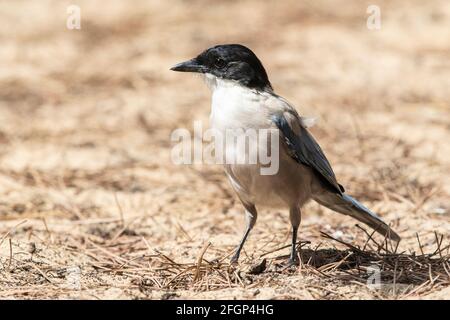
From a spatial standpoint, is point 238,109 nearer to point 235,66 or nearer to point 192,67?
point 235,66

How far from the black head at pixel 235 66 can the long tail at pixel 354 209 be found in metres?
0.94

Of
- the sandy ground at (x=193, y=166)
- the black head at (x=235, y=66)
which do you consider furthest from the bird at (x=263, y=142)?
the sandy ground at (x=193, y=166)

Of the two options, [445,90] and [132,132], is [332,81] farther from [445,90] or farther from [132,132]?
[132,132]

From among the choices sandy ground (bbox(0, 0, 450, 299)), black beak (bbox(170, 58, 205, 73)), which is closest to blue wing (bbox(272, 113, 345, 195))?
sandy ground (bbox(0, 0, 450, 299))

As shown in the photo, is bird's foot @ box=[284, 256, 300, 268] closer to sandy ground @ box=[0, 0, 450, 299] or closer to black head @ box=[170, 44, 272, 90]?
sandy ground @ box=[0, 0, 450, 299]

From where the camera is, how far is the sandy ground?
4855mm

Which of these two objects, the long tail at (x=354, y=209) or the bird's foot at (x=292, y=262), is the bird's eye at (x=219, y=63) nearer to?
the long tail at (x=354, y=209)

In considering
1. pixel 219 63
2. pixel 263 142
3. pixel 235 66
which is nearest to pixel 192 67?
pixel 219 63

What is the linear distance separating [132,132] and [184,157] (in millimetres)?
955

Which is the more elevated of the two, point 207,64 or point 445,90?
point 207,64

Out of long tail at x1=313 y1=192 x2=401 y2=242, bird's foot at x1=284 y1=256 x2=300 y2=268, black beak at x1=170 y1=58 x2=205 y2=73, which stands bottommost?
bird's foot at x1=284 y1=256 x2=300 y2=268

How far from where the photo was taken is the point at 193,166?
311 inches

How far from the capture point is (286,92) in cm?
1009

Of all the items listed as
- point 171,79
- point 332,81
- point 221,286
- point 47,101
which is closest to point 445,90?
point 332,81
